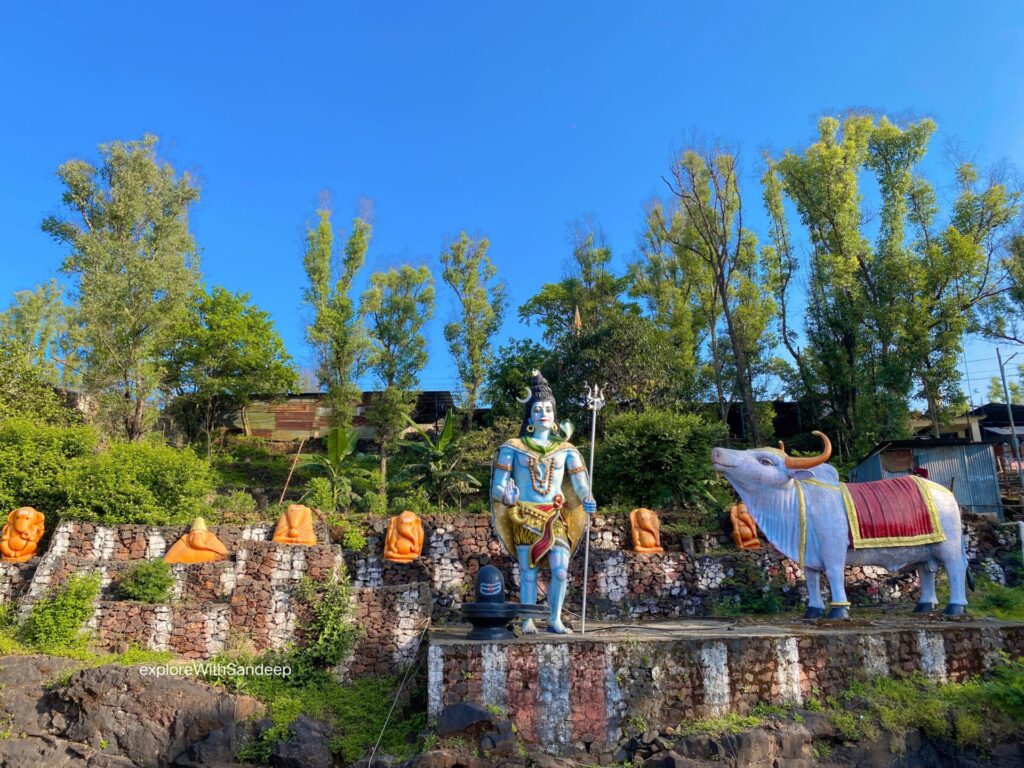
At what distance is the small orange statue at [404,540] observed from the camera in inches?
444

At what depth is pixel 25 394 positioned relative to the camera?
54.5 feet

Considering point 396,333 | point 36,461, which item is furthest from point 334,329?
point 36,461

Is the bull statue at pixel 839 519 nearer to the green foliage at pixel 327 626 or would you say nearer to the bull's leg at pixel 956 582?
the bull's leg at pixel 956 582

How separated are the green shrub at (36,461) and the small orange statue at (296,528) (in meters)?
4.08

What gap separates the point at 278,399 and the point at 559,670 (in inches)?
759

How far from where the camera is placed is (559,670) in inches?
298

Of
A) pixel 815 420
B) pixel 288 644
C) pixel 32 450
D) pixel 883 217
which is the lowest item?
pixel 288 644

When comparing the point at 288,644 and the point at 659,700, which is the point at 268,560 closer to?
the point at 288,644

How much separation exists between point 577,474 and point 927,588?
522cm

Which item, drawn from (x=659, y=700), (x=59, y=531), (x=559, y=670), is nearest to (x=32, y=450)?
(x=59, y=531)

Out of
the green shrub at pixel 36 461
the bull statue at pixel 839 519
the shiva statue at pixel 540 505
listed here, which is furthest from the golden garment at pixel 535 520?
the green shrub at pixel 36 461

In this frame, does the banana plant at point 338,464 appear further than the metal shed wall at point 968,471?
Yes

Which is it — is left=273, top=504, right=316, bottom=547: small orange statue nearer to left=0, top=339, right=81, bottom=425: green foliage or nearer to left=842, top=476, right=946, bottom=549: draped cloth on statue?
left=0, top=339, right=81, bottom=425: green foliage

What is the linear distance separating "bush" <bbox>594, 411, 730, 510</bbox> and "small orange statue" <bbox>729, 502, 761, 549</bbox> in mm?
1756
